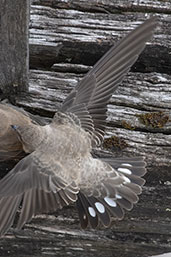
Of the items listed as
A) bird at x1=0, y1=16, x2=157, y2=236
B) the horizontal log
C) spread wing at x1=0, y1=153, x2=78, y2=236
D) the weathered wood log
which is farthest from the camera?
the horizontal log

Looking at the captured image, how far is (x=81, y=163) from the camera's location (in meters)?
3.20

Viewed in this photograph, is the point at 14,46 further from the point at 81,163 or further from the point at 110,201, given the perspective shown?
the point at 110,201

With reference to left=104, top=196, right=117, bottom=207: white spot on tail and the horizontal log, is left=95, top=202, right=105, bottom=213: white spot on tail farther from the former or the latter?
the horizontal log

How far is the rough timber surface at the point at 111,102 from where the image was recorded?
10.7ft

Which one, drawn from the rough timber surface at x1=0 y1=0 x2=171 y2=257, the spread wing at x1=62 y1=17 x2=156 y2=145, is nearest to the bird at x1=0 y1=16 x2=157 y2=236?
the spread wing at x1=62 y1=17 x2=156 y2=145

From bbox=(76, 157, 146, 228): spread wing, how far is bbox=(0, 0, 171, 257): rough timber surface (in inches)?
3.4

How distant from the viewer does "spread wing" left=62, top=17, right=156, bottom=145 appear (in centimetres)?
307

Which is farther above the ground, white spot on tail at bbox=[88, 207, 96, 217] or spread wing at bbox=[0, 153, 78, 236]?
spread wing at bbox=[0, 153, 78, 236]

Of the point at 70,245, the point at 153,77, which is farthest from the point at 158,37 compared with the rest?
the point at 70,245

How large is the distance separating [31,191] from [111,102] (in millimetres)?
757

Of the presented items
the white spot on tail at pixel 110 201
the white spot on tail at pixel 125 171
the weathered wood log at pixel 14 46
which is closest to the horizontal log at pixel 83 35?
the weathered wood log at pixel 14 46

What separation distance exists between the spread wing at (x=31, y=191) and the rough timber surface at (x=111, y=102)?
0.27m

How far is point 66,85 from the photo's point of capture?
139 inches

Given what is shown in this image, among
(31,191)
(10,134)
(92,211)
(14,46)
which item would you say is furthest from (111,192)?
(14,46)
